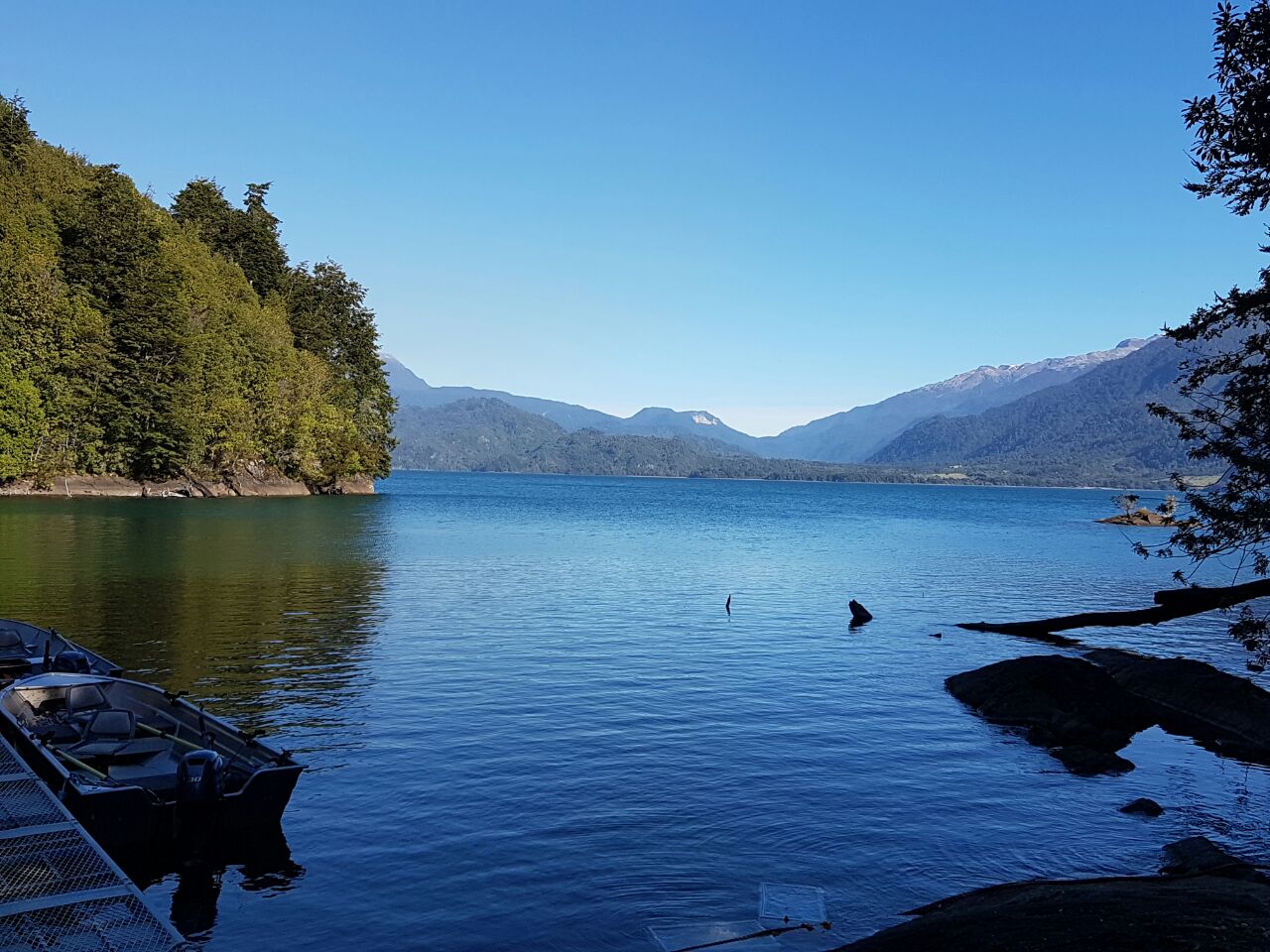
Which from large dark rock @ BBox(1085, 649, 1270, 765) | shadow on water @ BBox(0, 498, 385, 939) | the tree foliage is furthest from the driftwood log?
shadow on water @ BBox(0, 498, 385, 939)

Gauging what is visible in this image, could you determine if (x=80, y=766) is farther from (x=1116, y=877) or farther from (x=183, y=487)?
(x=183, y=487)

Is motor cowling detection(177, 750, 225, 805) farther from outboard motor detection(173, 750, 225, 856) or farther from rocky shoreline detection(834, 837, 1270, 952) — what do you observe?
rocky shoreline detection(834, 837, 1270, 952)

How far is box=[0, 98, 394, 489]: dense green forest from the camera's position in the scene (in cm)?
8662

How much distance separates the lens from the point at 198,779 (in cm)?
1427

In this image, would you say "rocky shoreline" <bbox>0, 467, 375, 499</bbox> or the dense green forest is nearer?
the dense green forest

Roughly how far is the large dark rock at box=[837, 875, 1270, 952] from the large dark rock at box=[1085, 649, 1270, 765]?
13794 mm

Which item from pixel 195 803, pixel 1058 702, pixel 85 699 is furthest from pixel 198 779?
pixel 1058 702

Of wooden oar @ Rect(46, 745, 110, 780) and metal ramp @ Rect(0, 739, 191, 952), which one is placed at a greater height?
wooden oar @ Rect(46, 745, 110, 780)

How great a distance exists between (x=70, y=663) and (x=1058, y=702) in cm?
2631

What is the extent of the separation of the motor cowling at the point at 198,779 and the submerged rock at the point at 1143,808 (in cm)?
1698

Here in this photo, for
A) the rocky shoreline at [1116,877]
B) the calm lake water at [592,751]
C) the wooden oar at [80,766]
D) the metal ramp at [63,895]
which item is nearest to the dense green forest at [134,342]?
the calm lake water at [592,751]

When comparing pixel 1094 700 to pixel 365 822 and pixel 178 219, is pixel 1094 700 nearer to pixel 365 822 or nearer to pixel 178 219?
pixel 365 822

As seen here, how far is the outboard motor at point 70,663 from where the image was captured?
22266 mm

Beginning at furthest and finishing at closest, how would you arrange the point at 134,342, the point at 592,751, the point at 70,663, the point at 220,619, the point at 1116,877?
the point at 134,342
the point at 220,619
the point at 70,663
the point at 592,751
the point at 1116,877
